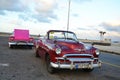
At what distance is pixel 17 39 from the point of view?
62.6 ft

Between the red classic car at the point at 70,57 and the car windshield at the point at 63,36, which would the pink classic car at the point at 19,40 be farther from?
the red classic car at the point at 70,57

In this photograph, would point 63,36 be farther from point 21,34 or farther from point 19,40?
point 21,34

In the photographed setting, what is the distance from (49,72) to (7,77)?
1754mm

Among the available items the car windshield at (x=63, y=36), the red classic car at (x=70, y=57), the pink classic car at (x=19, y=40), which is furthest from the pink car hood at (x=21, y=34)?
the red classic car at (x=70, y=57)

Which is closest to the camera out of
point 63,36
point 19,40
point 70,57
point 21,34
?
point 70,57

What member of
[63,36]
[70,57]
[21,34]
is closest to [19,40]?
[21,34]

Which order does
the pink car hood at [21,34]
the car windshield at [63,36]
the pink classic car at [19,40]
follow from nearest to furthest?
1. the car windshield at [63,36]
2. the pink classic car at [19,40]
3. the pink car hood at [21,34]

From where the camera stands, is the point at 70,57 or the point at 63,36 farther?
the point at 63,36

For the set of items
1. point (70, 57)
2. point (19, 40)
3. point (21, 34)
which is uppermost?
point (21, 34)

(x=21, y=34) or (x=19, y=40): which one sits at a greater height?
(x=21, y=34)

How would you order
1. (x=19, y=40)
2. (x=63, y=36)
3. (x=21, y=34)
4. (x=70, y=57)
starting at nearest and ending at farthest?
(x=70, y=57) → (x=63, y=36) → (x=19, y=40) → (x=21, y=34)

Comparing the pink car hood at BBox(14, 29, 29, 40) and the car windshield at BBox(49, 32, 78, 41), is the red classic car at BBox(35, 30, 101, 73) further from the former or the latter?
the pink car hood at BBox(14, 29, 29, 40)

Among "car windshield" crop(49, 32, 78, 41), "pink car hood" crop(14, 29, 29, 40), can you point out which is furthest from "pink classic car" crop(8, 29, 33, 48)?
"car windshield" crop(49, 32, 78, 41)

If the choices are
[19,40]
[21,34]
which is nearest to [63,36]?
[19,40]
